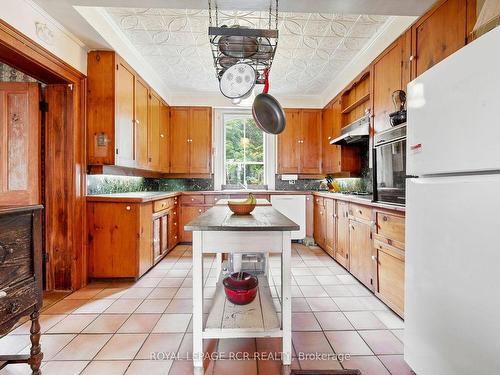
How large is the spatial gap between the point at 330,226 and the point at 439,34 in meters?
2.49

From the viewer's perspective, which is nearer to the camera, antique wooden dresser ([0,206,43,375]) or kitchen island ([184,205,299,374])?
antique wooden dresser ([0,206,43,375])

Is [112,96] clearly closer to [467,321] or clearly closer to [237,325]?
[237,325]

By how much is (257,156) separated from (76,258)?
3.49m

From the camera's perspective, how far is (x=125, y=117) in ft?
10.2

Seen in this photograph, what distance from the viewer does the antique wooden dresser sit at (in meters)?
1.18

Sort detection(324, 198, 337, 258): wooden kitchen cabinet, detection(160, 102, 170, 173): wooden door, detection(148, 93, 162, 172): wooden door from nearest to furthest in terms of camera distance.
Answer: detection(324, 198, 337, 258): wooden kitchen cabinet < detection(148, 93, 162, 172): wooden door < detection(160, 102, 170, 173): wooden door

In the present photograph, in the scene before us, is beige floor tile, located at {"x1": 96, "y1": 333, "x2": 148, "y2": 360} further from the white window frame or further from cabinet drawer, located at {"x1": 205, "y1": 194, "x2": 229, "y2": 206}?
the white window frame

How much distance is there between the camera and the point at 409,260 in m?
1.43

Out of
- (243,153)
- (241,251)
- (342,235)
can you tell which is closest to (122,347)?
(241,251)

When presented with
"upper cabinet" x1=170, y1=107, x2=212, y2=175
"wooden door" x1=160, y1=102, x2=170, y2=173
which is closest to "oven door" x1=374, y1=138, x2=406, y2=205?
"upper cabinet" x1=170, y1=107, x2=212, y2=175

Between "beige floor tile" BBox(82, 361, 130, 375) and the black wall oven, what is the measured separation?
2.10 metres

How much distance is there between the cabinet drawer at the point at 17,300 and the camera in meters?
1.17

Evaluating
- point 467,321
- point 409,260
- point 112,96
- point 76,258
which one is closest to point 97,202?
point 76,258

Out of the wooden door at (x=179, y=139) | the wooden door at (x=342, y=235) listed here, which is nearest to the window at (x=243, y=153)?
the wooden door at (x=179, y=139)
